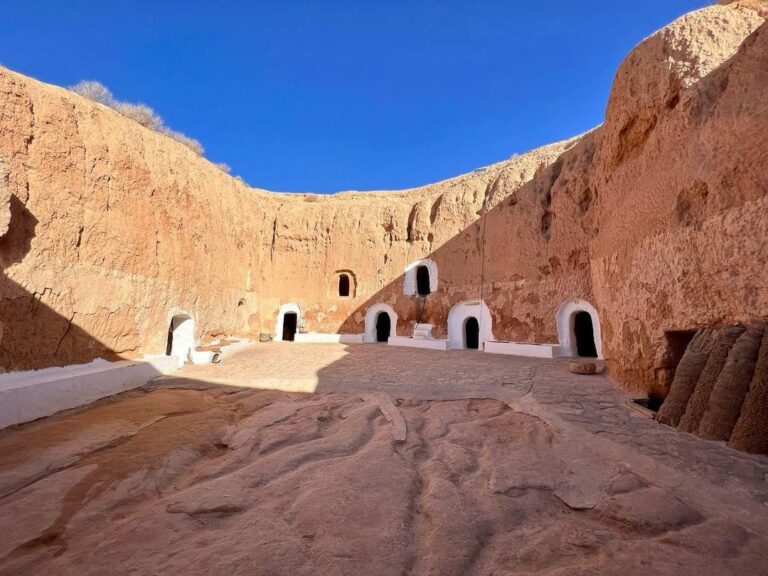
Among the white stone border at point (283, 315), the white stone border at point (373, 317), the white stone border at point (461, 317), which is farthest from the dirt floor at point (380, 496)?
the white stone border at point (283, 315)

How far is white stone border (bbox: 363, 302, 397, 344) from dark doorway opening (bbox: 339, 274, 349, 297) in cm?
192

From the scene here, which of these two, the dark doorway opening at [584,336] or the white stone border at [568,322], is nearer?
the white stone border at [568,322]

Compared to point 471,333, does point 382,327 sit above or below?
above

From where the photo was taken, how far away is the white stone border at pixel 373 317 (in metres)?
16.5

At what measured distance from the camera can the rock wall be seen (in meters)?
3.92

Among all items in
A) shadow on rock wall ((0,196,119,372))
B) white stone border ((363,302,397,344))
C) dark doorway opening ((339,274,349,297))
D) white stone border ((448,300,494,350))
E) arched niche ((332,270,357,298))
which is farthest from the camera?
dark doorway opening ((339,274,349,297))

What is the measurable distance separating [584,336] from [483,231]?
17.8ft

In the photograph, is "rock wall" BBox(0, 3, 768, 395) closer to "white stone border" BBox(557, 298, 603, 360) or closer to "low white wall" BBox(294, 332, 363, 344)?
Result: "white stone border" BBox(557, 298, 603, 360)

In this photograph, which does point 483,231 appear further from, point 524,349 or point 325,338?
point 325,338

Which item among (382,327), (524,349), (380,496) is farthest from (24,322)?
(382,327)

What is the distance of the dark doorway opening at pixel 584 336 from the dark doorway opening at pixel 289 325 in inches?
500

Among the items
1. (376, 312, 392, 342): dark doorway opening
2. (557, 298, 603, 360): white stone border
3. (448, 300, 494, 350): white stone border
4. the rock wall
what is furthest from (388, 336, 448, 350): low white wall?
(557, 298, 603, 360): white stone border

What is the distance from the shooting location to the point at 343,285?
18.3 metres

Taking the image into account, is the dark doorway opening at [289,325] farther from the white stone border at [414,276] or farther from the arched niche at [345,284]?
the white stone border at [414,276]
